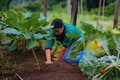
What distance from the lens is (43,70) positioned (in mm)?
2014

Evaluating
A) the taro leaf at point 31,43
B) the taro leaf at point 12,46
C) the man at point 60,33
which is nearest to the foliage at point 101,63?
the taro leaf at point 31,43

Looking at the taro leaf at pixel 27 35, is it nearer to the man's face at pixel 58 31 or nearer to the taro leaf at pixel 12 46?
the taro leaf at pixel 12 46

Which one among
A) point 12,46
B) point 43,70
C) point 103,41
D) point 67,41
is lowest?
point 43,70

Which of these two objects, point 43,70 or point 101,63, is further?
point 43,70

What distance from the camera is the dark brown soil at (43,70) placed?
5.54 ft

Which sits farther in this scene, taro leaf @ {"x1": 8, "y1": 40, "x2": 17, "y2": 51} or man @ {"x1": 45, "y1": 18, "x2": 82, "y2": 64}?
man @ {"x1": 45, "y1": 18, "x2": 82, "y2": 64}

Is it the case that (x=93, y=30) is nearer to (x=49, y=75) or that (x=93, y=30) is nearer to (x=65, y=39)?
(x=49, y=75)

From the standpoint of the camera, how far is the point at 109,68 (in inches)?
36.2

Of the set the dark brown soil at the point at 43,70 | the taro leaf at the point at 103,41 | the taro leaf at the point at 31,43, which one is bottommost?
the dark brown soil at the point at 43,70

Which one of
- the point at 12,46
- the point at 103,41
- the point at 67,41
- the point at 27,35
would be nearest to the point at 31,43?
the point at 27,35

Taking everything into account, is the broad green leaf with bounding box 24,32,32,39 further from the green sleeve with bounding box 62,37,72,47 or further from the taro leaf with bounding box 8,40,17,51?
the green sleeve with bounding box 62,37,72,47

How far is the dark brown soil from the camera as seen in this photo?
1.69 metres

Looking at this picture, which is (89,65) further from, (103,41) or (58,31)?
(58,31)

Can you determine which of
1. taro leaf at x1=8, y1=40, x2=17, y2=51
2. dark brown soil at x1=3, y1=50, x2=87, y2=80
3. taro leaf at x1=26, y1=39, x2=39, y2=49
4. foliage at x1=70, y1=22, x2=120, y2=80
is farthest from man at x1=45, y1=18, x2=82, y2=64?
foliage at x1=70, y1=22, x2=120, y2=80
